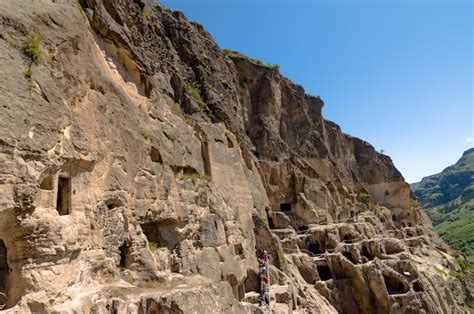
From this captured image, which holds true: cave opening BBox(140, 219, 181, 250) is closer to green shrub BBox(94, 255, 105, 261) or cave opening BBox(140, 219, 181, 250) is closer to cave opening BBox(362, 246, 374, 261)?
green shrub BBox(94, 255, 105, 261)

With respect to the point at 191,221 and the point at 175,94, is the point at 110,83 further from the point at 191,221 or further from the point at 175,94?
the point at 175,94

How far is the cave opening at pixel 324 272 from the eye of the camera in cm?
2586

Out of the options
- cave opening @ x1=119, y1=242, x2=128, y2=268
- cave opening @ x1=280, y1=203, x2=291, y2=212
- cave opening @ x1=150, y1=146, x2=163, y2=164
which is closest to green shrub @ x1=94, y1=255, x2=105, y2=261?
cave opening @ x1=119, y1=242, x2=128, y2=268

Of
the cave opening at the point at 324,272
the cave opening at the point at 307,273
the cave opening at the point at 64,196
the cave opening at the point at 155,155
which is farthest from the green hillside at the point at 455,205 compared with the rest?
the cave opening at the point at 64,196

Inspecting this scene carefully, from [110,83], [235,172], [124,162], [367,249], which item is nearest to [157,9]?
[235,172]

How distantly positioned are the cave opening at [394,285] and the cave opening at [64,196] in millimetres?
22657

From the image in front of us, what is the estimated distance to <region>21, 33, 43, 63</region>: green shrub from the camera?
7955 millimetres

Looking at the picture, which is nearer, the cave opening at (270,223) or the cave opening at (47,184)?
the cave opening at (47,184)

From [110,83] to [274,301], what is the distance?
1215 cm

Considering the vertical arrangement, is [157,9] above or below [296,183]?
above

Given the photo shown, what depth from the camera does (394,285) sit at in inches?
969

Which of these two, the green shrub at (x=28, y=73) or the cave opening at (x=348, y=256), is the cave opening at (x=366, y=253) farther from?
the green shrub at (x=28, y=73)

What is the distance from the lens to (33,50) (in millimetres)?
8055

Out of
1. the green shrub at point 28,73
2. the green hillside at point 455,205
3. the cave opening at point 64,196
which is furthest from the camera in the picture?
the green hillside at point 455,205
